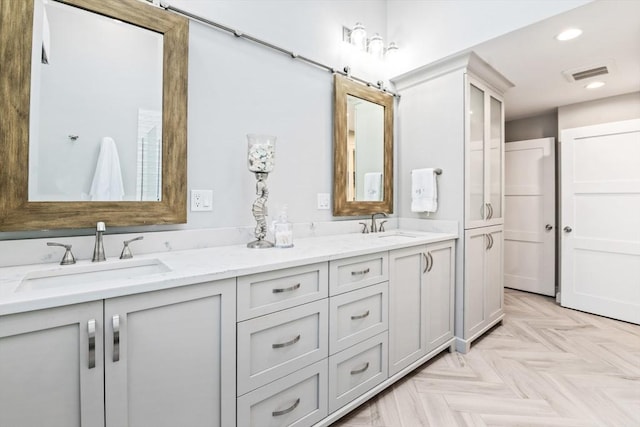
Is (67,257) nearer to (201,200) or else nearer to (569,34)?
(201,200)

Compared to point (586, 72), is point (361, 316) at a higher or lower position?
lower

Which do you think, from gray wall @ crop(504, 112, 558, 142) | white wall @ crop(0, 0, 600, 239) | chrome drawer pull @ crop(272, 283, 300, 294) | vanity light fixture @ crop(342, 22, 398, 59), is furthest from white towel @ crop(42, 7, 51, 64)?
gray wall @ crop(504, 112, 558, 142)

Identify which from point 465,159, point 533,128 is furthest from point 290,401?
point 533,128

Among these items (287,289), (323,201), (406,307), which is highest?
(323,201)

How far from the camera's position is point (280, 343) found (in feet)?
4.17

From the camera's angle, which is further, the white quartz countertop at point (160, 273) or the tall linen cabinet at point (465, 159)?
the tall linen cabinet at point (465, 159)

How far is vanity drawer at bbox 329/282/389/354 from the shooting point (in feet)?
4.82

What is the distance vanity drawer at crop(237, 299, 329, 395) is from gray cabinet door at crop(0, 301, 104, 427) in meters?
0.45

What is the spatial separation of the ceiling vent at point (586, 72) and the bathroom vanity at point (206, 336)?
7.14 feet

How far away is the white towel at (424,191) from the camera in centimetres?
239

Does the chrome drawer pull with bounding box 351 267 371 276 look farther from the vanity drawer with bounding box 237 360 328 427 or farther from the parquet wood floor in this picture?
the parquet wood floor

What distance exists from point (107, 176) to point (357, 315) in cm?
135

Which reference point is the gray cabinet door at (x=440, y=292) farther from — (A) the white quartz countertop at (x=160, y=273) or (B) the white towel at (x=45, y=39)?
(B) the white towel at (x=45, y=39)

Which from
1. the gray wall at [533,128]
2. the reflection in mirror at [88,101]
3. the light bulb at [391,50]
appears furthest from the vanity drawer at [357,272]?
the gray wall at [533,128]
